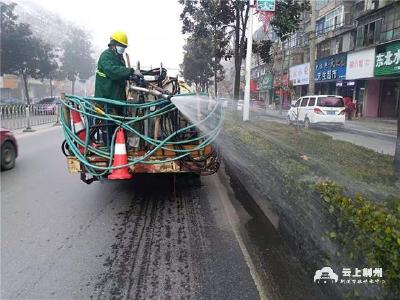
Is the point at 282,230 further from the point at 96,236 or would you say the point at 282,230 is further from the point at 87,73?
the point at 87,73

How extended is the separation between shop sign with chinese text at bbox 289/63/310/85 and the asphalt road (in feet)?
103

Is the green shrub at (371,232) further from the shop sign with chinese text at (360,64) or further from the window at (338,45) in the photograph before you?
the window at (338,45)

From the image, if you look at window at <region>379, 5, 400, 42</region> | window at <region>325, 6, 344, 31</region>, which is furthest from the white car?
window at <region>325, 6, 344, 31</region>

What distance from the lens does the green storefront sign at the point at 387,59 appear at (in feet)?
74.3

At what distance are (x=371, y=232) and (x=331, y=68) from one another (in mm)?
31715

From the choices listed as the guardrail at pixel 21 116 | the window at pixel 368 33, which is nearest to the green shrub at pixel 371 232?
the guardrail at pixel 21 116

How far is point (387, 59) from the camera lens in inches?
930

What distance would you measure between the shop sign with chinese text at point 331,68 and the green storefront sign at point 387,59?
474 cm

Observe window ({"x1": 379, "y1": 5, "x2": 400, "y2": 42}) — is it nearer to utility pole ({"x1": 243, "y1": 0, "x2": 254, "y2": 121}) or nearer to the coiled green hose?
utility pole ({"x1": 243, "y1": 0, "x2": 254, "y2": 121})

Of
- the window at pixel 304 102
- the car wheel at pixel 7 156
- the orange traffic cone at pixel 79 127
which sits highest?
the orange traffic cone at pixel 79 127

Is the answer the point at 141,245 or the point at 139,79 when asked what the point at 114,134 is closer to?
the point at 139,79

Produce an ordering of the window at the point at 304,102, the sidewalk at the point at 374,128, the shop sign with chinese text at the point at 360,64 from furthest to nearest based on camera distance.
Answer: the shop sign with chinese text at the point at 360,64 < the window at the point at 304,102 < the sidewalk at the point at 374,128

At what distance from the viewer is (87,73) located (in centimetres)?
4928

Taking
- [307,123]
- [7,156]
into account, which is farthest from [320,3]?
[7,156]
